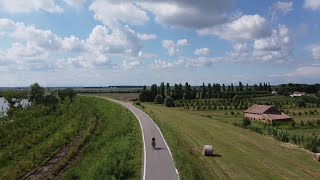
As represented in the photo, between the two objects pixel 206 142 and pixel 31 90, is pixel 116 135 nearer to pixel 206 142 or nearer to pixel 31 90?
pixel 206 142

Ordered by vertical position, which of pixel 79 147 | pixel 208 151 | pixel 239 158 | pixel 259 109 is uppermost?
pixel 259 109

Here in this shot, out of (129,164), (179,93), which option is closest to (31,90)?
(179,93)

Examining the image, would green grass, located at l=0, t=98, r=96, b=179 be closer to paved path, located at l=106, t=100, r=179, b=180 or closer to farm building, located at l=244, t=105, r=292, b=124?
paved path, located at l=106, t=100, r=179, b=180

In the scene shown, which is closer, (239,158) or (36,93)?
(239,158)

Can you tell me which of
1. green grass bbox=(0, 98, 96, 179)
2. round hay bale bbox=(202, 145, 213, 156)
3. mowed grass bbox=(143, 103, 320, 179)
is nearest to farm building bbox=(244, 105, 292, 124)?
mowed grass bbox=(143, 103, 320, 179)

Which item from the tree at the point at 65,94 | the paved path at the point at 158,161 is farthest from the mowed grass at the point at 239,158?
the tree at the point at 65,94

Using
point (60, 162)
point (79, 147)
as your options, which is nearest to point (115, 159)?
point (60, 162)

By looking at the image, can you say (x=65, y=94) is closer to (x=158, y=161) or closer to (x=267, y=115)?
(x=267, y=115)
